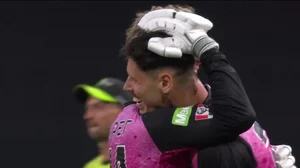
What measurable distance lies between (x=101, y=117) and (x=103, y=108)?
4 cm

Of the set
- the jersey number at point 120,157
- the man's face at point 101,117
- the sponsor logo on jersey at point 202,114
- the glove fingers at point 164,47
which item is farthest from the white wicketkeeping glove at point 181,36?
the man's face at point 101,117

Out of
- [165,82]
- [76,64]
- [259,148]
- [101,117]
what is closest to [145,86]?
[165,82]

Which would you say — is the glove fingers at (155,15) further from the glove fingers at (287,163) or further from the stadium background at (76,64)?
the stadium background at (76,64)

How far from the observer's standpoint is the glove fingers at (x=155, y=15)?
6.01 feet

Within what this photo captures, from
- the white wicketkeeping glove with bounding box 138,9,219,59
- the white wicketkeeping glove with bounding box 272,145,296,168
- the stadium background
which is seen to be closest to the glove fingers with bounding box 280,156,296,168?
the white wicketkeeping glove with bounding box 272,145,296,168

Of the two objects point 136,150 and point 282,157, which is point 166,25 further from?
point 282,157

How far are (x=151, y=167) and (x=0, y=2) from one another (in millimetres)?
2492

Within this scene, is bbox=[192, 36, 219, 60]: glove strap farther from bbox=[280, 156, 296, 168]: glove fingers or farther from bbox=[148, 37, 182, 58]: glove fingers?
bbox=[280, 156, 296, 168]: glove fingers

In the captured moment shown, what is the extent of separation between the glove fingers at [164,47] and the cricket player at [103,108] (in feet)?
3.90

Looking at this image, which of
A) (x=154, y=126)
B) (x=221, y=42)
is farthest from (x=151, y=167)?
(x=221, y=42)

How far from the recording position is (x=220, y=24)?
13.6 feet

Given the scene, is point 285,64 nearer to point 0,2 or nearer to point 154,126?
point 0,2

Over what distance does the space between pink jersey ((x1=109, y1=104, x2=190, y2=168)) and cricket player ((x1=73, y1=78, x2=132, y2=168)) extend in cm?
102

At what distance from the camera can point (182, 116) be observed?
1.81 metres
